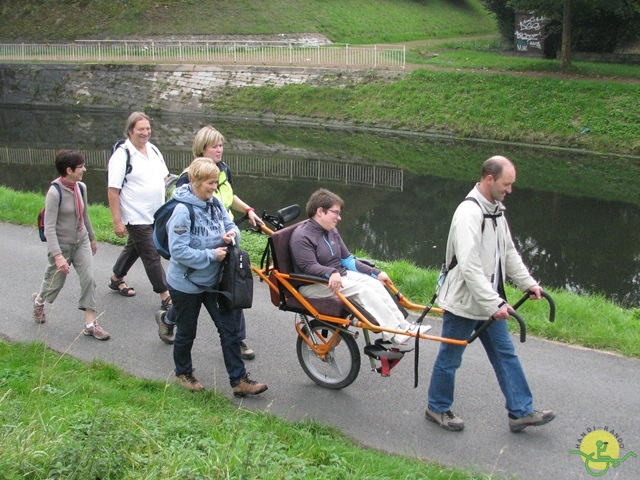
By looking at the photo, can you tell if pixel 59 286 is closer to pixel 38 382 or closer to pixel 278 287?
pixel 38 382

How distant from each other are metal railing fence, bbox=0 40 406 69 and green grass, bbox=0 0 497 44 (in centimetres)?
251

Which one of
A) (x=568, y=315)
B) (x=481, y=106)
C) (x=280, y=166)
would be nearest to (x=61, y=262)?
(x=568, y=315)

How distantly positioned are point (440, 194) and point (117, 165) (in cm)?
1138

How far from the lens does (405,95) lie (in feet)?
93.6

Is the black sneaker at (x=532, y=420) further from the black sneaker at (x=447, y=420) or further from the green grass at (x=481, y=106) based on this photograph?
the green grass at (x=481, y=106)

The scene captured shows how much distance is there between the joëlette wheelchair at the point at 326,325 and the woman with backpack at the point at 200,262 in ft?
1.43

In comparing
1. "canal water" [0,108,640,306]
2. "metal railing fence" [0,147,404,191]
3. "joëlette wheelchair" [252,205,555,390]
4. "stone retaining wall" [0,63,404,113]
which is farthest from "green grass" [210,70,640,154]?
"joëlette wheelchair" [252,205,555,390]

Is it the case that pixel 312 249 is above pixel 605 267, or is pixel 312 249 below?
above

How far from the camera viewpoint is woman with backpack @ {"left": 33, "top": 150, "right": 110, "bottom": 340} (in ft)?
22.7

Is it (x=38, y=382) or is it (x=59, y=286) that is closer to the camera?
(x=38, y=382)

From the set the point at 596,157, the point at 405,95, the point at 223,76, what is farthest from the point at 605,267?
the point at 223,76

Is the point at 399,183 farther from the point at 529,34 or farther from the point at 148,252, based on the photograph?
the point at 529,34

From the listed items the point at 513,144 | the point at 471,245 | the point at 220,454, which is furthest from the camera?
the point at 513,144

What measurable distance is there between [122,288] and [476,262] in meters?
4.50
